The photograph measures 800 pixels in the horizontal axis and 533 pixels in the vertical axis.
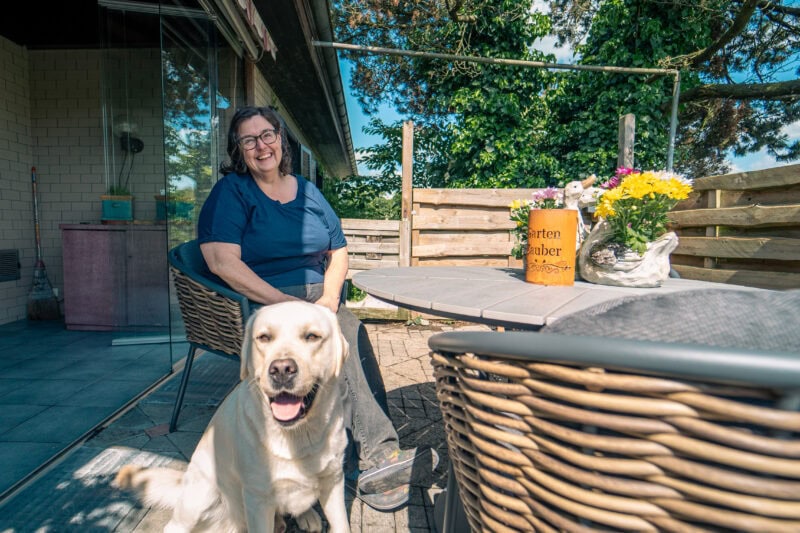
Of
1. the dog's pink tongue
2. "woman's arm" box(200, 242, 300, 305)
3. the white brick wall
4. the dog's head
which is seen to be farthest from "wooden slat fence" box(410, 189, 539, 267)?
the white brick wall

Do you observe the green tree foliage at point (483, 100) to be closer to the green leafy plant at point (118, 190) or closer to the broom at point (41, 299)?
the green leafy plant at point (118, 190)

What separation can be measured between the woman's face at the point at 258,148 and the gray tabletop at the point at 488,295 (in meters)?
0.74

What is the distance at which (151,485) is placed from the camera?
54.1 inches

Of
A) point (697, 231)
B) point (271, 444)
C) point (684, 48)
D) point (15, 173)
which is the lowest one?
point (271, 444)

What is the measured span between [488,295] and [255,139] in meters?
1.40

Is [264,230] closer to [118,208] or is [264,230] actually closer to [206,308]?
[206,308]

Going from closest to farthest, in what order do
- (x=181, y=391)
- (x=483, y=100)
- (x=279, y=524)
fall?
(x=279, y=524) < (x=181, y=391) < (x=483, y=100)

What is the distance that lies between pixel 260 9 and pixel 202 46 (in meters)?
0.70

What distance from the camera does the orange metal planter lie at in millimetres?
1521

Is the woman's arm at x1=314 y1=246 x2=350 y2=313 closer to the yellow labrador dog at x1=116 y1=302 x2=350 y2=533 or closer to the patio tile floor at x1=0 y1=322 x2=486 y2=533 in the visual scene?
the yellow labrador dog at x1=116 y1=302 x2=350 y2=533

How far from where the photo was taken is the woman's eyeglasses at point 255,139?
1999 mm

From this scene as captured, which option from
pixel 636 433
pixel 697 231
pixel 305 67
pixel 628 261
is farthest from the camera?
pixel 305 67

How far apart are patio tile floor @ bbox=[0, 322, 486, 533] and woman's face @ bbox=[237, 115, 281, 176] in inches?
58.0

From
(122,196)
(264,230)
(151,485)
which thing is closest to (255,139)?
(264,230)
